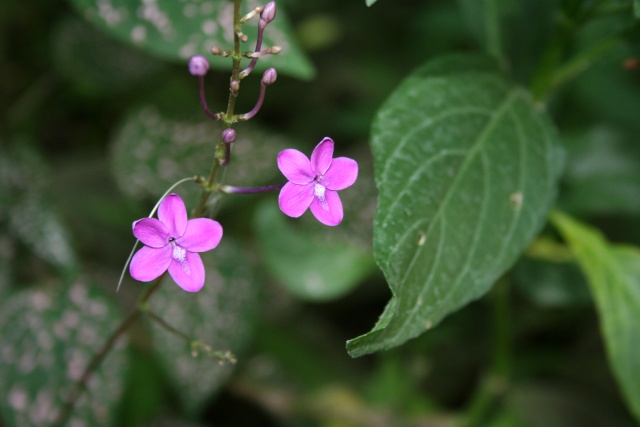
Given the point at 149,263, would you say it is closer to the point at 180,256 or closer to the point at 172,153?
the point at 180,256

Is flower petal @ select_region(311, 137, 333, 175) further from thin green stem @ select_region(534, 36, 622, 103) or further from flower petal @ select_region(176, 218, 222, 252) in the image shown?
thin green stem @ select_region(534, 36, 622, 103)

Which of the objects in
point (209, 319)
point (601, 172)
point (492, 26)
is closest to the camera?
point (492, 26)

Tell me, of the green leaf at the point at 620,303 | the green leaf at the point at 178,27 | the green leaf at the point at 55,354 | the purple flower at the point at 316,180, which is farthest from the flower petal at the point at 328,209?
the green leaf at the point at 55,354

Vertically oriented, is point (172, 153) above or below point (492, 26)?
below

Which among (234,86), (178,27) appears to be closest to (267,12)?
(234,86)

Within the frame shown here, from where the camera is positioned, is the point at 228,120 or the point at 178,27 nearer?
the point at 228,120

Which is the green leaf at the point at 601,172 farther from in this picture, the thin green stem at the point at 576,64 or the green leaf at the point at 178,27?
the green leaf at the point at 178,27
